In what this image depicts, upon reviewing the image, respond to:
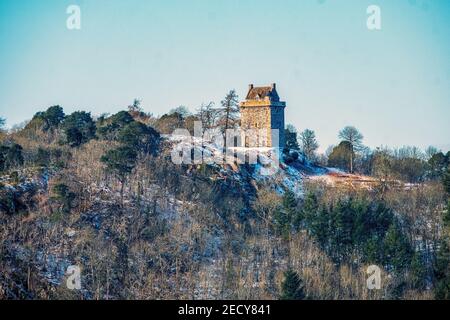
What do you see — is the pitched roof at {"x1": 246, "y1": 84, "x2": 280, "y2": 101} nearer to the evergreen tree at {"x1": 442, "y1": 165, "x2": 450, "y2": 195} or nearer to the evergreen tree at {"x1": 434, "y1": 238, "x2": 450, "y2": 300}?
the evergreen tree at {"x1": 442, "y1": 165, "x2": 450, "y2": 195}

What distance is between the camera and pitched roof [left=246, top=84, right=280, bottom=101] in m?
64.6

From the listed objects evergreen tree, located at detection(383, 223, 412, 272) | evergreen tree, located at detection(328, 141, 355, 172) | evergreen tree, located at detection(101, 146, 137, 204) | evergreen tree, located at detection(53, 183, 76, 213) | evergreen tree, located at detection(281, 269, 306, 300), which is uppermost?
evergreen tree, located at detection(328, 141, 355, 172)

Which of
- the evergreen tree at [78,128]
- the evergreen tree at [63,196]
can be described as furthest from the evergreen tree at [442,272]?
the evergreen tree at [78,128]

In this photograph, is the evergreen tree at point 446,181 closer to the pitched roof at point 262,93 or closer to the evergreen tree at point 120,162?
the pitched roof at point 262,93

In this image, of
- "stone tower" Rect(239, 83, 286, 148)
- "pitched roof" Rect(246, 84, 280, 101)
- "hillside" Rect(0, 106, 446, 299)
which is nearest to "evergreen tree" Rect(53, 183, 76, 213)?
"hillside" Rect(0, 106, 446, 299)

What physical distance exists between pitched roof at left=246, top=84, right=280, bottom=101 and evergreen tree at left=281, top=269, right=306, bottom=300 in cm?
2822

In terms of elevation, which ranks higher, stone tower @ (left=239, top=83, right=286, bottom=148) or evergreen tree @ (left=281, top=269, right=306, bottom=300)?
stone tower @ (left=239, top=83, right=286, bottom=148)

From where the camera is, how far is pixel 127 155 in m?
49.5

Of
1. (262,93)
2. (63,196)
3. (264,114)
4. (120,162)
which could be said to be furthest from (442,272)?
(262,93)

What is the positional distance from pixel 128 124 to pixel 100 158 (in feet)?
17.2

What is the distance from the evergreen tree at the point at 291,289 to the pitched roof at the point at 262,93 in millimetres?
28222

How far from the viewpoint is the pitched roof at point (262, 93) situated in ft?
212

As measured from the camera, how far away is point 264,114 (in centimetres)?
6375
